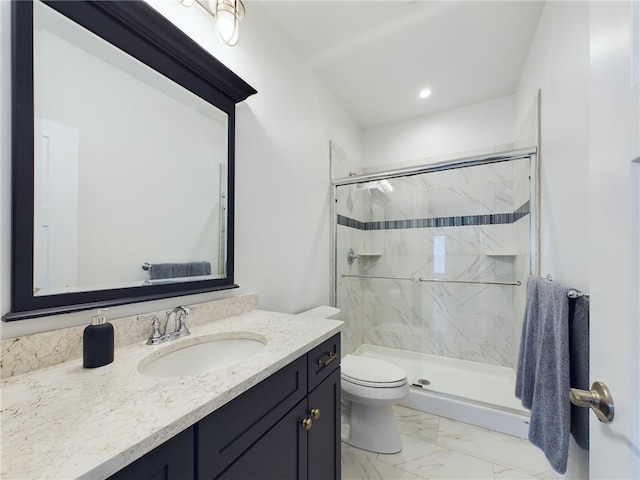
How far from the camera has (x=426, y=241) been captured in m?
2.59

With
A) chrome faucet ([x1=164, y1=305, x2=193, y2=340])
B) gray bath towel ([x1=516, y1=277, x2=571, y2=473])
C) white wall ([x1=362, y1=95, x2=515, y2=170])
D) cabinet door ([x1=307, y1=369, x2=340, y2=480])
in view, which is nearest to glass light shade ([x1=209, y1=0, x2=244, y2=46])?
chrome faucet ([x1=164, y1=305, x2=193, y2=340])

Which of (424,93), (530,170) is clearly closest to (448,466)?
(530,170)

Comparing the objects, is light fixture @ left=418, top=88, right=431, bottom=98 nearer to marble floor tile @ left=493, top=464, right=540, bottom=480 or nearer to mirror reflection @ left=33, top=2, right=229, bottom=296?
mirror reflection @ left=33, top=2, right=229, bottom=296

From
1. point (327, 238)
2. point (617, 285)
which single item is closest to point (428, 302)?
point (327, 238)

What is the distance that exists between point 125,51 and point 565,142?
6.38 ft

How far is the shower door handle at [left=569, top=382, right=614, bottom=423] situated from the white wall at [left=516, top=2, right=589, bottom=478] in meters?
0.75

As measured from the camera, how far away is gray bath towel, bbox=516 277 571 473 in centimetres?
99

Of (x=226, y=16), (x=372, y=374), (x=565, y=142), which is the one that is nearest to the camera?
(x=226, y=16)

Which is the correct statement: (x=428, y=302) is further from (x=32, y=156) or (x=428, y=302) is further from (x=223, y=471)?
(x=32, y=156)

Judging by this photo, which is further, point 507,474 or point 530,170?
point 530,170

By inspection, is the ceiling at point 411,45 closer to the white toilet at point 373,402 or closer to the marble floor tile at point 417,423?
the white toilet at point 373,402

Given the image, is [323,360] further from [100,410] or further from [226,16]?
[226,16]

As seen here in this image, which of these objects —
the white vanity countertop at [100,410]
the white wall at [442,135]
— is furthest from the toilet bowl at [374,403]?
the white wall at [442,135]

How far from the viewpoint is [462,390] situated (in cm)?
208
